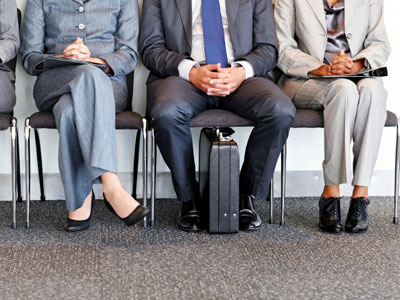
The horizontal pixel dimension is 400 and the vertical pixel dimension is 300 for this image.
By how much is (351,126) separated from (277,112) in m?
0.37

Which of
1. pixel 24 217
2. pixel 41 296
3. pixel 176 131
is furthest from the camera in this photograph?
pixel 24 217

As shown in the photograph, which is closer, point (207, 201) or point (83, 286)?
point (83, 286)

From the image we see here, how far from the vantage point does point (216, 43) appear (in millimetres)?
3264

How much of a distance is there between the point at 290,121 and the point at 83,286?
48.3 inches

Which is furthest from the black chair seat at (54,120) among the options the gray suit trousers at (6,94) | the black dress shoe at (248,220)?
the black dress shoe at (248,220)

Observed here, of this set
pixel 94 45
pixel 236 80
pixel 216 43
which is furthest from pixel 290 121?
pixel 94 45

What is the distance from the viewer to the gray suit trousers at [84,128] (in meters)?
2.79

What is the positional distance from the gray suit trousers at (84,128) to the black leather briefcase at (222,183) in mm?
422

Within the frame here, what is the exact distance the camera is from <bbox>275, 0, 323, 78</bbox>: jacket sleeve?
326 centimetres

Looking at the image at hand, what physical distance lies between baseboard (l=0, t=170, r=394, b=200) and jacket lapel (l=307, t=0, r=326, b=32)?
89 centimetres

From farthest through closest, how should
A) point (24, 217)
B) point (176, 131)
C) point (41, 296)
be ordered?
point (24, 217)
point (176, 131)
point (41, 296)

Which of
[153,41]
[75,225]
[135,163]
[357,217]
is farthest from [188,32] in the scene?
[357,217]

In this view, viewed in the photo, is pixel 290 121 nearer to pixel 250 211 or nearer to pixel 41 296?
pixel 250 211

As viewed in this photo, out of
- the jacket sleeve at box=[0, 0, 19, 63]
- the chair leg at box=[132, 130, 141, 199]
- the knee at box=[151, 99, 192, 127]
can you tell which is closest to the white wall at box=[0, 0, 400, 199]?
the chair leg at box=[132, 130, 141, 199]
